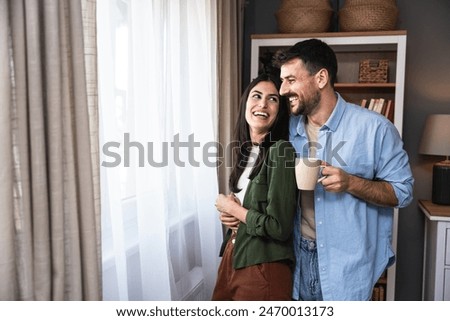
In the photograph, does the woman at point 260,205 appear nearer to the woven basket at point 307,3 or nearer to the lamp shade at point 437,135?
the woven basket at point 307,3

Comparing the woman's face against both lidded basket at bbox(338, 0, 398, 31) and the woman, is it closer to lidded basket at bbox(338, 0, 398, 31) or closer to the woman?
the woman

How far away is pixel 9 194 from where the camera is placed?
0.84 m

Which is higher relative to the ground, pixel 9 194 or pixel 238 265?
pixel 9 194

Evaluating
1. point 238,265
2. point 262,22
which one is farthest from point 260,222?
point 262,22

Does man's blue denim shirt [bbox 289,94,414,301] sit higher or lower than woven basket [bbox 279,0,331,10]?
lower

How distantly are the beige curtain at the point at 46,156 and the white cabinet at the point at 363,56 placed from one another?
138 centimetres

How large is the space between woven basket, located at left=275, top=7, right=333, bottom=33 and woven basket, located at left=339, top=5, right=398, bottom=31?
0.38 ft

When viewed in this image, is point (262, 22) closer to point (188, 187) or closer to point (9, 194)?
point (188, 187)

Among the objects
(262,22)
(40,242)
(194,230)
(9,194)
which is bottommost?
(194,230)

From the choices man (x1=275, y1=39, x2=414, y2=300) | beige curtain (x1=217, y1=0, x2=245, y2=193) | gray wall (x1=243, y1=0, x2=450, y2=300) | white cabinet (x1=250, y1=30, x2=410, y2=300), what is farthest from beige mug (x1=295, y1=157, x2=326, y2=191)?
gray wall (x1=243, y1=0, x2=450, y2=300)

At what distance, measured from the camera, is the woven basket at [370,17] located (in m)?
2.29

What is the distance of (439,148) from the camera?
2.31 metres

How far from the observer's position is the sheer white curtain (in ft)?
4.49

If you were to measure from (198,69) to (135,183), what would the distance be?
710 millimetres
